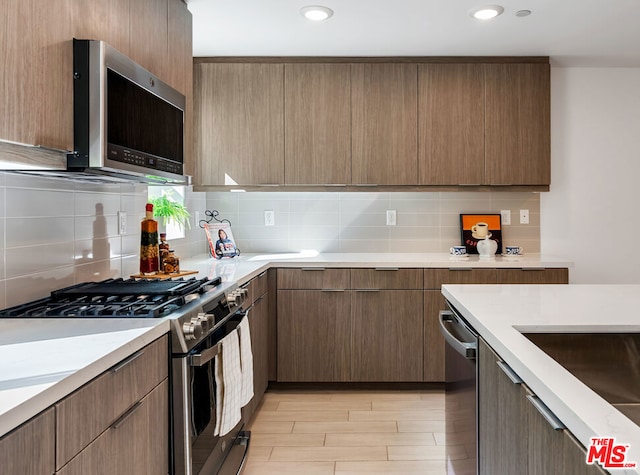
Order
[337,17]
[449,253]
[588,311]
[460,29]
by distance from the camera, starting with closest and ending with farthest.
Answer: [588,311] → [337,17] → [460,29] → [449,253]

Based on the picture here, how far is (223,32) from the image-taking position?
10.0 feet

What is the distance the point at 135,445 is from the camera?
1.32m

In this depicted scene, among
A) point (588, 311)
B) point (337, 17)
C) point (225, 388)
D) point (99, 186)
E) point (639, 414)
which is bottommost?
point (225, 388)

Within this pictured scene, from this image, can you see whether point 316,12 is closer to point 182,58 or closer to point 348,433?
point 182,58

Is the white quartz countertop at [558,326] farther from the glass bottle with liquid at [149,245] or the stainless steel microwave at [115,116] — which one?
the glass bottle with liquid at [149,245]

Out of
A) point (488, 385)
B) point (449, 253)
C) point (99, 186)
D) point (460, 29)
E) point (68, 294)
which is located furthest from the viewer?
point (449, 253)

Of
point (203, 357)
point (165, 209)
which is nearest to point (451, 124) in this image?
point (165, 209)

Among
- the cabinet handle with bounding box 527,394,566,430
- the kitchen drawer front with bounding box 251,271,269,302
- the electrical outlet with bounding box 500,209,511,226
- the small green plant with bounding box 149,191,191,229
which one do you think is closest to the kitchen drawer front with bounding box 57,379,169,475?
the cabinet handle with bounding box 527,394,566,430

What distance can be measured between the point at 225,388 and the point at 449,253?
7.94 feet

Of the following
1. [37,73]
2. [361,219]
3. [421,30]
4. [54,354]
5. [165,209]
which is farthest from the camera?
[361,219]

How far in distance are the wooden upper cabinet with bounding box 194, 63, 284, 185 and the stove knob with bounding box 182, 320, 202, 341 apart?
200 cm

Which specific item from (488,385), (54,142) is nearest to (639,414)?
(488,385)

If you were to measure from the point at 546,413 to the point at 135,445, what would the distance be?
3.34 feet

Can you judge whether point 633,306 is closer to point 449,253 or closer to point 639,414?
point 639,414
